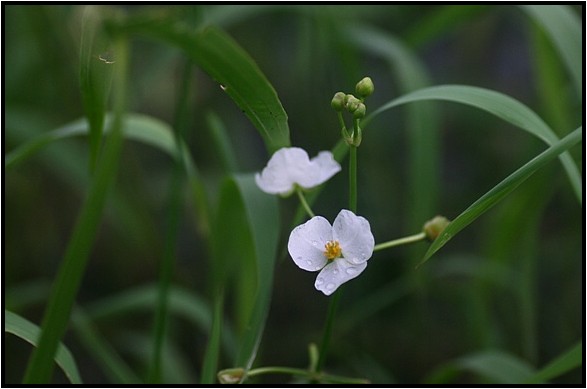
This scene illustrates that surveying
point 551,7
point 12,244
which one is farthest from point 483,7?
point 12,244

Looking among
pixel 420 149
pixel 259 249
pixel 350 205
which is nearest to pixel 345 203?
pixel 420 149

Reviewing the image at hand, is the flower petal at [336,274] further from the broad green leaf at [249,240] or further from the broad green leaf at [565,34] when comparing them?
the broad green leaf at [565,34]

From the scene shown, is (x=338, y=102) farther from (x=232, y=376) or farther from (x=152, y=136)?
(x=152, y=136)

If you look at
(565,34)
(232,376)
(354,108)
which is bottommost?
(232,376)

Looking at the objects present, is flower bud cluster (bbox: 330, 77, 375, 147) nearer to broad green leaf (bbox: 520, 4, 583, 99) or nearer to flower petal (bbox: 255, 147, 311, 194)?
flower petal (bbox: 255, 147, 311, 194)

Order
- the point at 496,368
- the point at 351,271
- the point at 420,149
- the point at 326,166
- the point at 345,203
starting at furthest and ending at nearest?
1. the point at 345,203
2. the point at 420,149
3. the point at 496,368
4. the point at 326,166
5. the point at 351,271

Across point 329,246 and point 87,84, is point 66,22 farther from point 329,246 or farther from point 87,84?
point 329,246
